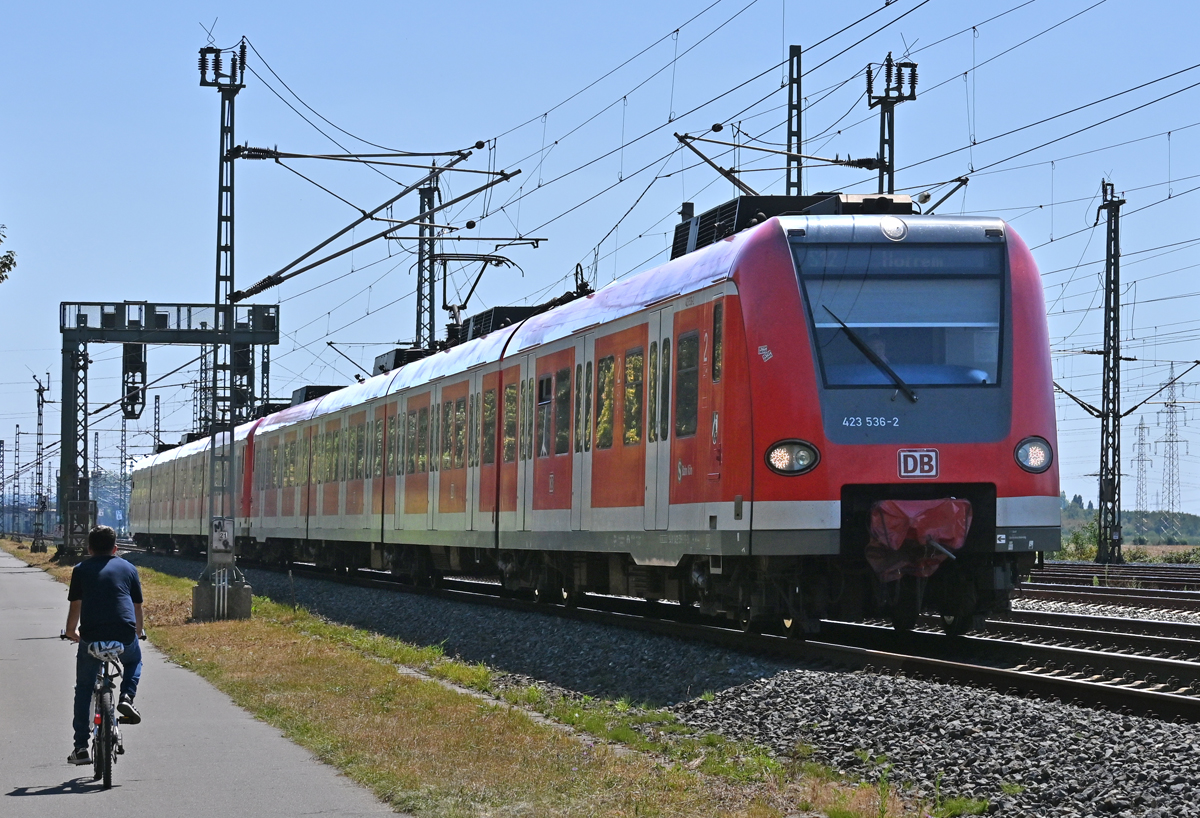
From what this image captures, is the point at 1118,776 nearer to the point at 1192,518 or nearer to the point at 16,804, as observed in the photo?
the point at 16,804

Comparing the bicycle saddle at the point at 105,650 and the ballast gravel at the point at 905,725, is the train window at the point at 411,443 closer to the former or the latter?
the ballast gravel at the point at 905,725

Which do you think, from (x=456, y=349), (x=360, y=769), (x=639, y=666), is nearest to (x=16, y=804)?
(x=360, y=769)

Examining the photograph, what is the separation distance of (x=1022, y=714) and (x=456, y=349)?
16001 mm

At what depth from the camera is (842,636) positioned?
51.3 ft

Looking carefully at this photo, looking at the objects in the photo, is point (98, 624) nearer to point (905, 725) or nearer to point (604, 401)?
point (905, 725)

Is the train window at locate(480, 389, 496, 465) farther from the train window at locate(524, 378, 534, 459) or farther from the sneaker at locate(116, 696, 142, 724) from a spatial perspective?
the sneaker at locate(116, 696, 142, 724)

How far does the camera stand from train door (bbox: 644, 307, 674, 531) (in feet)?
50.3

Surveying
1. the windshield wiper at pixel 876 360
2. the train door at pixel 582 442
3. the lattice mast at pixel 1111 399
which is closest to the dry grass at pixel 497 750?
the train door at pixel 582 442

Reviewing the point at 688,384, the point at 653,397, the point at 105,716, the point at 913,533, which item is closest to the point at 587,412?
the point at 653,397

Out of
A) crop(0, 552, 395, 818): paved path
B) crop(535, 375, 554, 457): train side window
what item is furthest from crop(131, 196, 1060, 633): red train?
crop(0, 552, 395, 818): paved path

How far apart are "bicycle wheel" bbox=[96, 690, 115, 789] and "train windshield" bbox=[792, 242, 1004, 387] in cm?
658

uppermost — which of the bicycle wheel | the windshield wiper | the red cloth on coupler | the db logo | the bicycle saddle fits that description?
the windshield wiper

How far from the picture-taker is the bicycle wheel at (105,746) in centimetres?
873

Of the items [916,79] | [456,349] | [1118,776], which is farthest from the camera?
[916,79]
